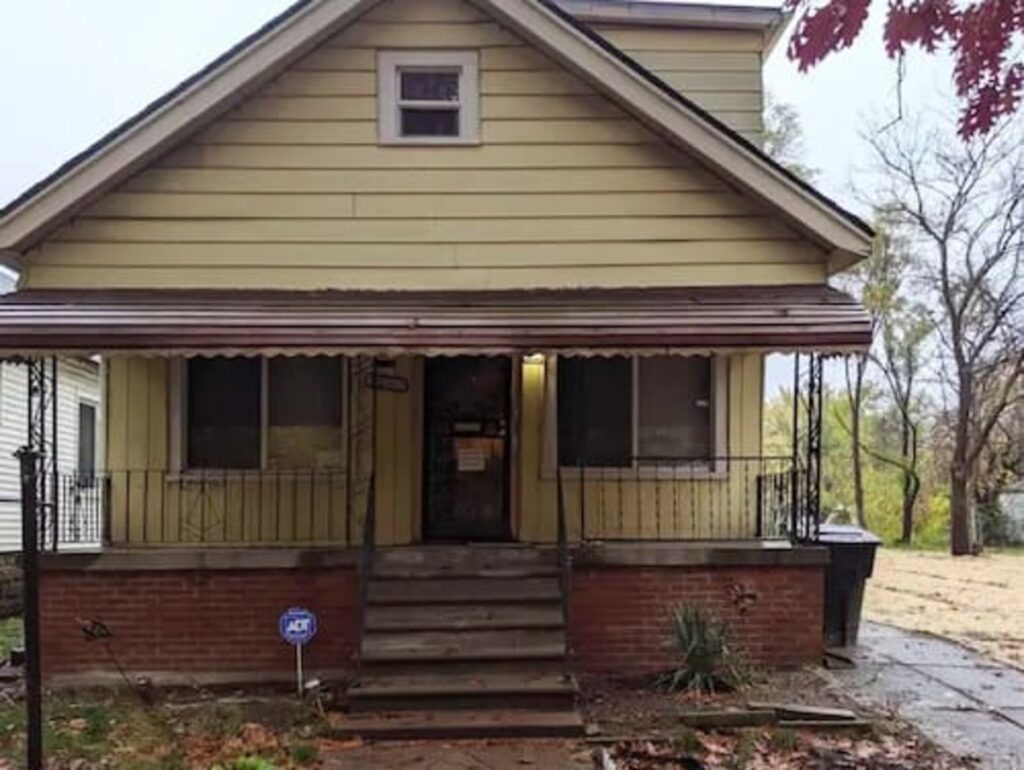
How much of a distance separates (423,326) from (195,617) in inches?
125

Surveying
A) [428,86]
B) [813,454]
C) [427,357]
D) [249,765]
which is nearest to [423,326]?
[427,357]

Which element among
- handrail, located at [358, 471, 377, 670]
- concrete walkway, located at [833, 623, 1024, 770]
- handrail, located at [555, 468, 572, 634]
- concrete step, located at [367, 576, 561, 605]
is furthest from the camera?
concrete step, located at [367, 576, 561, 605]

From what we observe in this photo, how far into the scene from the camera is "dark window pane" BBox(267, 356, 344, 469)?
416 inches

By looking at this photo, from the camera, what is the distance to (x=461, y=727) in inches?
312

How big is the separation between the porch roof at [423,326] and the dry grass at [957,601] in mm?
4440

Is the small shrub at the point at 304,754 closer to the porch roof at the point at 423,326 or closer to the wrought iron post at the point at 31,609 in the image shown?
the wrought iron post at the point at 31,609

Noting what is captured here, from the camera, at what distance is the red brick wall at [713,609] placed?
32.0 feet

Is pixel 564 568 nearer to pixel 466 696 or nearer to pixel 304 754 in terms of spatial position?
pixel 466 696

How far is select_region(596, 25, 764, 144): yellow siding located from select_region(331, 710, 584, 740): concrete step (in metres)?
6.93

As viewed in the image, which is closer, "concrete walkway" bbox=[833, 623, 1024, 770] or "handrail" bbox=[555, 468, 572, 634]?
"concrete walkway" bbox=[833, 623, 1024, 770]

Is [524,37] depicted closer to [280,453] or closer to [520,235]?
[520,235]

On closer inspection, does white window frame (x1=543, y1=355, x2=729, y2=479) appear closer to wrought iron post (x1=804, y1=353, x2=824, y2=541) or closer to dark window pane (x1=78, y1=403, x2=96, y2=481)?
wrought iron post (x1=804, y1=353, x2=824, y2=541)

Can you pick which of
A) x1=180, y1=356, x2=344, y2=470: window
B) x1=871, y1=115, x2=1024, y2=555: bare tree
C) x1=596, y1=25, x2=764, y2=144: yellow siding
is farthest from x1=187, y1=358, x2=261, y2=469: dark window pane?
x1=871, y1=115, x2=1024, y2=555: bare tree

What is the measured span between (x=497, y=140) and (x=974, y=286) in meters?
23.4
